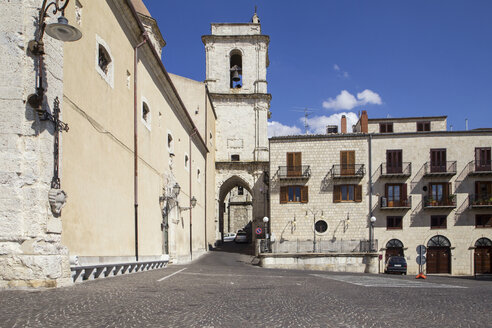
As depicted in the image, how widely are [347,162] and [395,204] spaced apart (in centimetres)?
443

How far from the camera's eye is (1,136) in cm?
794

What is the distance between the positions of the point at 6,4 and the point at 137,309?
220 inches

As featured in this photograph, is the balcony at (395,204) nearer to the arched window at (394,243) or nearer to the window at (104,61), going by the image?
the arched window at (394,243)

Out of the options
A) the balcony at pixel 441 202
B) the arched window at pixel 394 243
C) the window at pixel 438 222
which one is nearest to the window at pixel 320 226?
the arched window at pixel 394 243

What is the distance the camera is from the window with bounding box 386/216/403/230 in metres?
33.8

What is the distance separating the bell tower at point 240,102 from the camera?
4516 centimetres

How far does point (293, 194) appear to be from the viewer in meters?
35.1

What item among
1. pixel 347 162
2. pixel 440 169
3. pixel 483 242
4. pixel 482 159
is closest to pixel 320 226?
pixel 347 162

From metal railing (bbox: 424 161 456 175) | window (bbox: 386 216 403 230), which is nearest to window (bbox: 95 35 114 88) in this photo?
window (bbox: 386 216 403 230)

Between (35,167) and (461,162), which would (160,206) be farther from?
(461,162)

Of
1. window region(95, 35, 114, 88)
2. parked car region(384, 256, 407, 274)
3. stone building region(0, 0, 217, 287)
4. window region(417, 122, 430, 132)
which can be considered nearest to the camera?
stone building region(0, 0, 217, 287)

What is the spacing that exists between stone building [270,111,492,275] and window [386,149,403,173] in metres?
0.07

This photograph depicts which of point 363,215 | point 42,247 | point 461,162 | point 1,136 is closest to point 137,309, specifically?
point 42,247

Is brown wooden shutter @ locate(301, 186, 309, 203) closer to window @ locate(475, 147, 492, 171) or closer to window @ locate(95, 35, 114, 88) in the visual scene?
window @ locate(475, 147, 492, 171)
